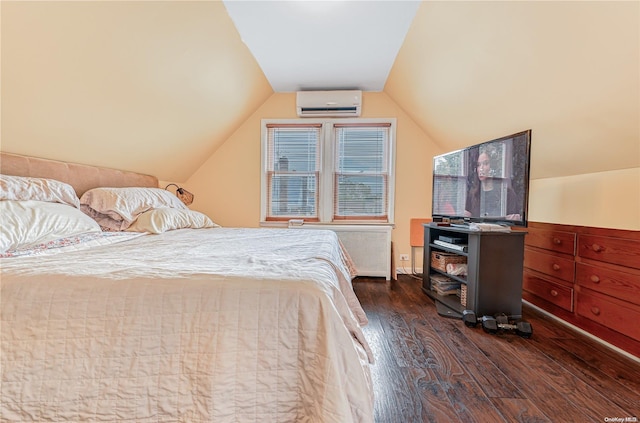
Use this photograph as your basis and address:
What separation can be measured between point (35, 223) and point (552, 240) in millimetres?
3490

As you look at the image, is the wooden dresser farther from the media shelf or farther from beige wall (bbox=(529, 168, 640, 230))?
the media shelf

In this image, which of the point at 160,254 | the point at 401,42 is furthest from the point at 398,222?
the point at 160,254

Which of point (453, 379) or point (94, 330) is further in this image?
point (453, 379)

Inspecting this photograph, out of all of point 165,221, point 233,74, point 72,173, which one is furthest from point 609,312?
point 72,173

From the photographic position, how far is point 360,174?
140 inches

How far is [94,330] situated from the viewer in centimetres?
83

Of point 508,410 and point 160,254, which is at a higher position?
point 160,254

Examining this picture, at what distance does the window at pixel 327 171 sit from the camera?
3527mm

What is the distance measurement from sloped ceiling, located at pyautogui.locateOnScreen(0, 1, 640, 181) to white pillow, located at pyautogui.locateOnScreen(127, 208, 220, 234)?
0.72 meters

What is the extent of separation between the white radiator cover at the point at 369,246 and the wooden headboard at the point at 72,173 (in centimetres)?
212

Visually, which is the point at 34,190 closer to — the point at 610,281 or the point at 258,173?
the point at 258,173

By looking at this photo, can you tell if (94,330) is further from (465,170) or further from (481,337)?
(465,170)

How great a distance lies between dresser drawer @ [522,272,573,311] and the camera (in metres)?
2.07

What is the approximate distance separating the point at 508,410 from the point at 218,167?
354 centimetres
